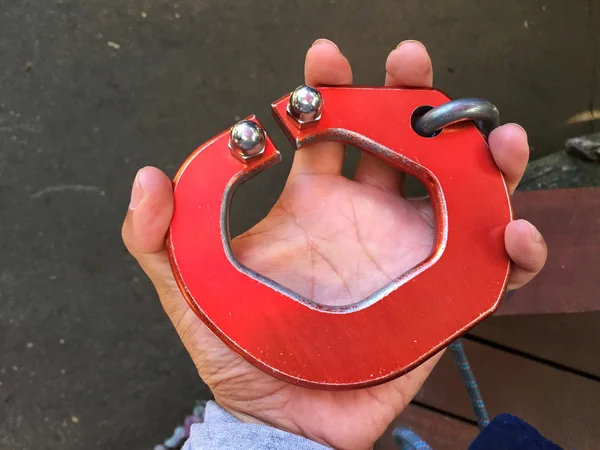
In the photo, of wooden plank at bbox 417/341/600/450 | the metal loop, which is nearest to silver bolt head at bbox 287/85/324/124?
the metal loop

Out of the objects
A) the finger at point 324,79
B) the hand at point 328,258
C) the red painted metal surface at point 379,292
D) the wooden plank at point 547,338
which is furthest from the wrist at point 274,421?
the wooden plank at point 547,338

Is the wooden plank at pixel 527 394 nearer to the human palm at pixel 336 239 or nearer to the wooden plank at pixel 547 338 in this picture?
the wooden plank at pixel 547 338

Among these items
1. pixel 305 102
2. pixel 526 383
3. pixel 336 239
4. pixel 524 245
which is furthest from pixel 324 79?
pixel 526 383

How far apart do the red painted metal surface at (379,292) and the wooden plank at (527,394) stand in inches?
22.2

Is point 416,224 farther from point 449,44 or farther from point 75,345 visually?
point 75,345

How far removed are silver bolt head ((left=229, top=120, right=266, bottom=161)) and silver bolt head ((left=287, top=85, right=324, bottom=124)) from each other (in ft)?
0.19

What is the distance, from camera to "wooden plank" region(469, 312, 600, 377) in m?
1.32

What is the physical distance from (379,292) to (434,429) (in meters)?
0.64

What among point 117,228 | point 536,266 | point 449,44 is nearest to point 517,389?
point 536,266

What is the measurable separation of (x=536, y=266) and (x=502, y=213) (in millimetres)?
89

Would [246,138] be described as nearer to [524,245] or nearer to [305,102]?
[305,102]

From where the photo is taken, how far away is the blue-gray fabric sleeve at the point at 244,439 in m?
0.84

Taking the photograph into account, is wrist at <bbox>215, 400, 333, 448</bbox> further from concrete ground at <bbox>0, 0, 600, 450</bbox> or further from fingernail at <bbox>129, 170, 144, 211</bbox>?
concrete ground at <bbox>0, 0, 600, 450</bbox>

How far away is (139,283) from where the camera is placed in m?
1.43
